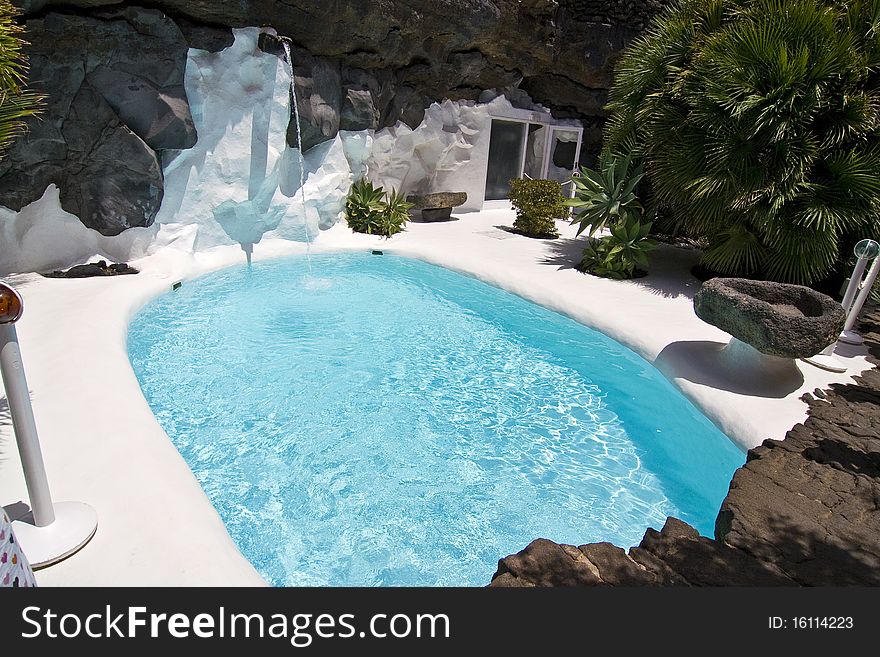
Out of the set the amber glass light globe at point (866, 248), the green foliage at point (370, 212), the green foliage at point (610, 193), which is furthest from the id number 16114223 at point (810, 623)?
the green foliage at point (370, 212)

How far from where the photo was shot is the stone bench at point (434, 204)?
42.1 feet

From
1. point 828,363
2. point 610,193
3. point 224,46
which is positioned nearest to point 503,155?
point 610,193

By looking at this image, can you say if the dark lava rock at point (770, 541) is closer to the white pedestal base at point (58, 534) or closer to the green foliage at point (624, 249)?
the white pedestal base at point (58, 534)

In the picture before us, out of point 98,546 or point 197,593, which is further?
point 98,546

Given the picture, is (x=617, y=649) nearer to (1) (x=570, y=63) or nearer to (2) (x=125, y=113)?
(2) (x=125, y=113)

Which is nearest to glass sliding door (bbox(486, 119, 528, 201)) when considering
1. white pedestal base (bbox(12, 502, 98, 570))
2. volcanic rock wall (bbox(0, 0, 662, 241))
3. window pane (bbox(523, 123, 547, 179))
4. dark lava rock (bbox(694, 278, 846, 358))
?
window pane (bbox(523, 123, 547, 179))

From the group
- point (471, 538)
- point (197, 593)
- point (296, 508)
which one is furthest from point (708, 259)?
point (197, 593)

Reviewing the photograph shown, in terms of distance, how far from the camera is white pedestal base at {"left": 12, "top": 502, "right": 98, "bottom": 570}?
8.31 ft

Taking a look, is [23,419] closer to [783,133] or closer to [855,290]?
[855,290]

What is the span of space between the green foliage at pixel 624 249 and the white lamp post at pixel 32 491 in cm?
762

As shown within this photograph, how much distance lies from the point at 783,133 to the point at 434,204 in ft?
25.2

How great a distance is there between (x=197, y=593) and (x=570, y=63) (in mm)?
15270

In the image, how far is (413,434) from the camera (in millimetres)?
4656

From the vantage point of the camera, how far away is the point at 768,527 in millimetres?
3133
